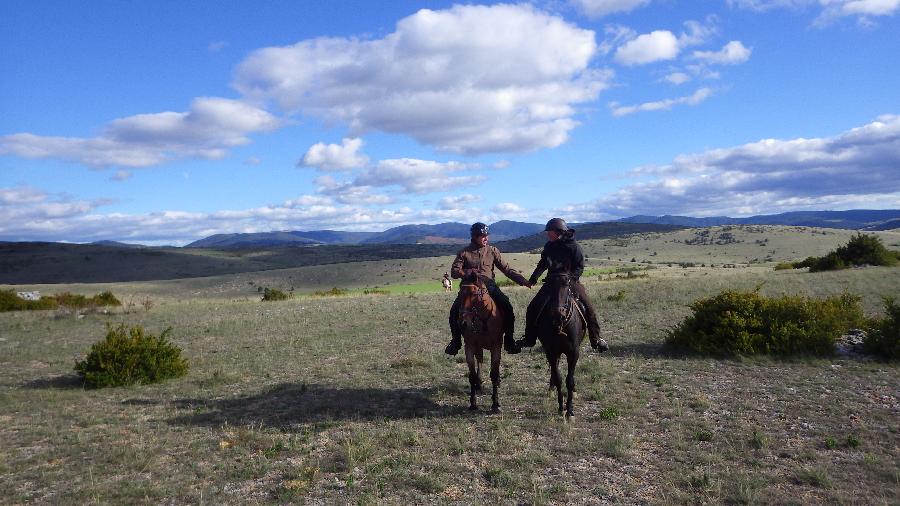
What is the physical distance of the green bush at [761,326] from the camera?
11.3 m

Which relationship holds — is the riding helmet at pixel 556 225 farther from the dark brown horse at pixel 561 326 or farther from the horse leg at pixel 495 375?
the horse leg at pixel 495 375

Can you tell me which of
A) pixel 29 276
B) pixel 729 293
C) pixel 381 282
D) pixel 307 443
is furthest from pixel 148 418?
pixel 29 276

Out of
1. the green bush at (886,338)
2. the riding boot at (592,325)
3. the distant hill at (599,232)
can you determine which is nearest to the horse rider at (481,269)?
the riding boot at (592,325)

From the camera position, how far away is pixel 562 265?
320 inches

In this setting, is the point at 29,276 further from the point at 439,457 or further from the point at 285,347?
the point at 439,457

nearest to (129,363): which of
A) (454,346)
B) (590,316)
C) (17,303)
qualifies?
(454,346)

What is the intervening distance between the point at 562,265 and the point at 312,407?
5.10m

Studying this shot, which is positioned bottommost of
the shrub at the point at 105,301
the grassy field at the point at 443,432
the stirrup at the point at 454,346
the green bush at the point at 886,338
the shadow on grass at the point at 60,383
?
the grassy field at the point at 443,432

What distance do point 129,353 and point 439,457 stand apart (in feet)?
29.6

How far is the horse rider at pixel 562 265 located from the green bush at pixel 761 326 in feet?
16.8

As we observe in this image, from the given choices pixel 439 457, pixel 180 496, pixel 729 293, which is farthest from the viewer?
pixel 729 293

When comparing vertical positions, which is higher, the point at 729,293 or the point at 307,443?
the point at 729,293

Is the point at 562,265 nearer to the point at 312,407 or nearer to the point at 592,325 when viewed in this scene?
the point at 592,325

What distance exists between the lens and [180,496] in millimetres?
5789
